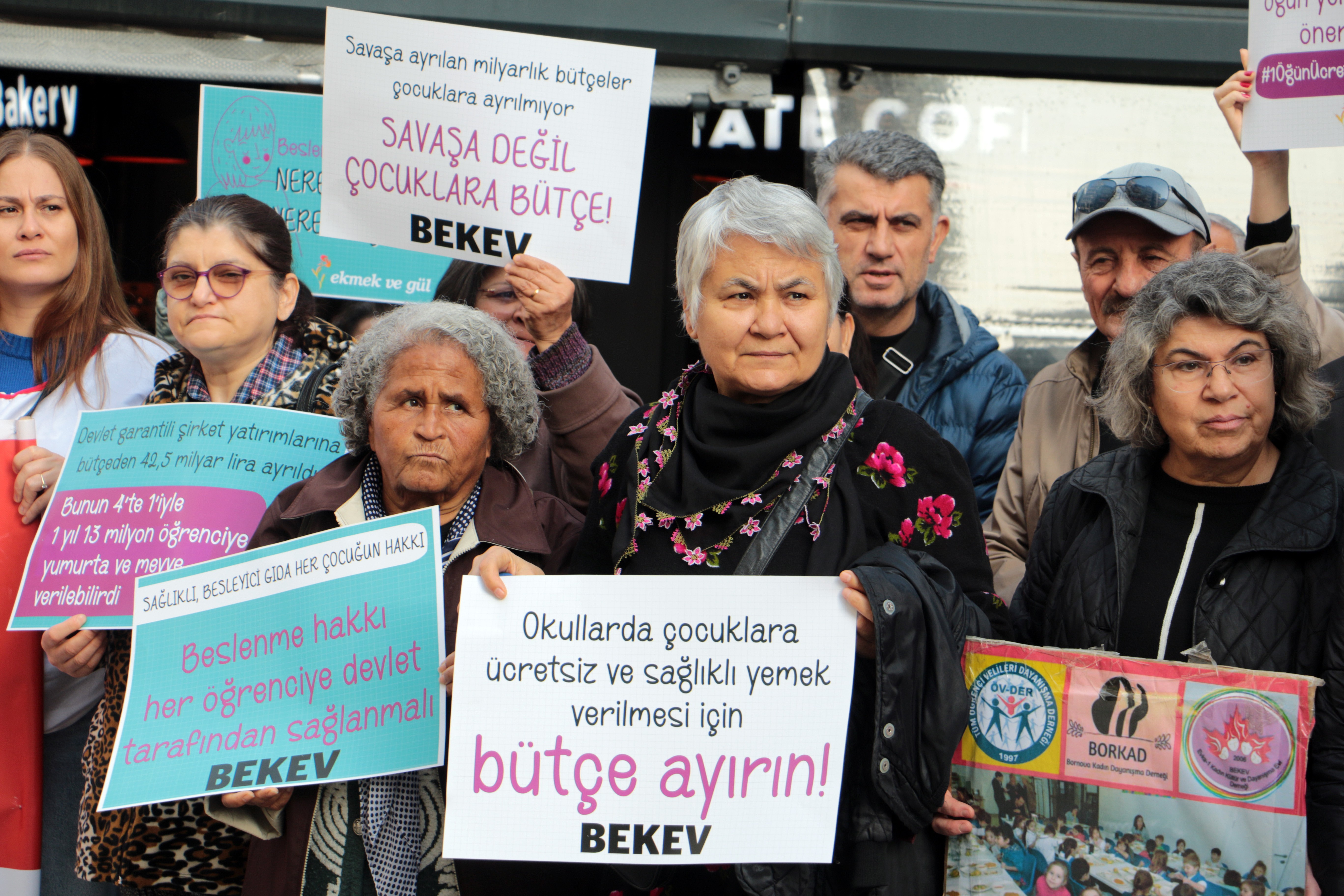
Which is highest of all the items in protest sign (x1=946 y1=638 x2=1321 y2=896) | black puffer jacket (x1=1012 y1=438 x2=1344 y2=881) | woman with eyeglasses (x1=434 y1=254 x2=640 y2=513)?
woman with eyeglasses (x1=434 y1=254 x2=640 y2=513)

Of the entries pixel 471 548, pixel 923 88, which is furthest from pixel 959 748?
pixel 923 88

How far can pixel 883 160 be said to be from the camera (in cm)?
370

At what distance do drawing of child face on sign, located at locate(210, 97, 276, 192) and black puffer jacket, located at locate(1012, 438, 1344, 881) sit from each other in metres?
2.96

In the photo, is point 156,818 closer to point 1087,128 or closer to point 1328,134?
point 1328,134

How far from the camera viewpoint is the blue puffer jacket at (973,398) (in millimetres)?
3557

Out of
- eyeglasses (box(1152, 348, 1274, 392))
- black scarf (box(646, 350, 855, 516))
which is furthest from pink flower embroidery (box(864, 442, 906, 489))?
eyeglasses (box(1152, 348, 1274, 392))

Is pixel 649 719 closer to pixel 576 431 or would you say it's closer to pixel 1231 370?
pixel 576 431

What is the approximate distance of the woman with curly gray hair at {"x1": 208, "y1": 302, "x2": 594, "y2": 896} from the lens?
2494 mm

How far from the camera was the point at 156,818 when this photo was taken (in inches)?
109

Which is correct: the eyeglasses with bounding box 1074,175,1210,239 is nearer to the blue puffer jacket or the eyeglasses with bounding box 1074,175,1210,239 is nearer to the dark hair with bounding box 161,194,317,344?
the blue puffer jacket

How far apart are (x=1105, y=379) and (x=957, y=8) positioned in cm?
263

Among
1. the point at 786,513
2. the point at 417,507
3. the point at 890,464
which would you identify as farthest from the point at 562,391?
the point at 890,464

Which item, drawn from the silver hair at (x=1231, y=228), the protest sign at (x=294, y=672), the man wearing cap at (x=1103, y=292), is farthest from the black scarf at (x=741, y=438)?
the silver hair at (x=1231, y=228)

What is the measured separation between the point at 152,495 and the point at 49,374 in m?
0.74
